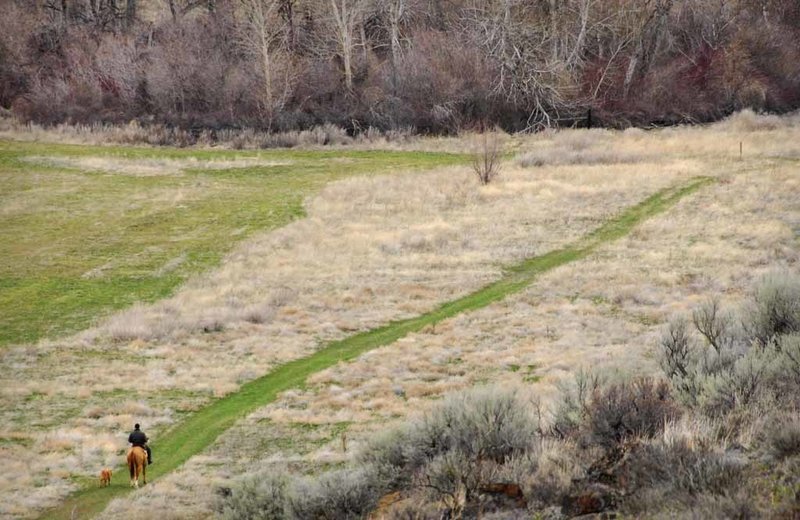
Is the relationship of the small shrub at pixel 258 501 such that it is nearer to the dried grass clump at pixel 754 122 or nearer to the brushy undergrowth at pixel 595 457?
the brushy undergrowth at pixel 595 457

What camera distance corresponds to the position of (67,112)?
57562 mm

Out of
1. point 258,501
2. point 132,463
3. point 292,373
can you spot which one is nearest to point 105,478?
point 132,463

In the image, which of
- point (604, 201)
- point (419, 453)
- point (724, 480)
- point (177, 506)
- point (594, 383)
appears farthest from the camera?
point (604, 201)

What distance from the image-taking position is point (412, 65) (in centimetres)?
5784

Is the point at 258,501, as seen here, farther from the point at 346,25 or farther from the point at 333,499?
the point at 346,25

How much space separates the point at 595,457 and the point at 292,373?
36.7ft

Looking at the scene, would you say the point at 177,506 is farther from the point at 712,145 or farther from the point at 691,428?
the point at 712,145

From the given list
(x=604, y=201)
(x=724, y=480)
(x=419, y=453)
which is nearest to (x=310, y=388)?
(x=419, y=453)

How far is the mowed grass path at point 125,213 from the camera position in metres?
26.9

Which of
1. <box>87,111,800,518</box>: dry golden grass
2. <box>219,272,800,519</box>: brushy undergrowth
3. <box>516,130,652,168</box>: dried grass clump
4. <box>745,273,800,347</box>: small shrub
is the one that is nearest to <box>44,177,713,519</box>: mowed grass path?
<box>87,111,800,518</box>: dry golden grass

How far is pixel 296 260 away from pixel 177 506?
16.3 meters

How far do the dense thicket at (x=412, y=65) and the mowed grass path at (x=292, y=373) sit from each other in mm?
24786

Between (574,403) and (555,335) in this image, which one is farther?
(555,335)

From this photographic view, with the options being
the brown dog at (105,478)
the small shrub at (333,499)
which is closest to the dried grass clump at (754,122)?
the brown dog at (105,478)
